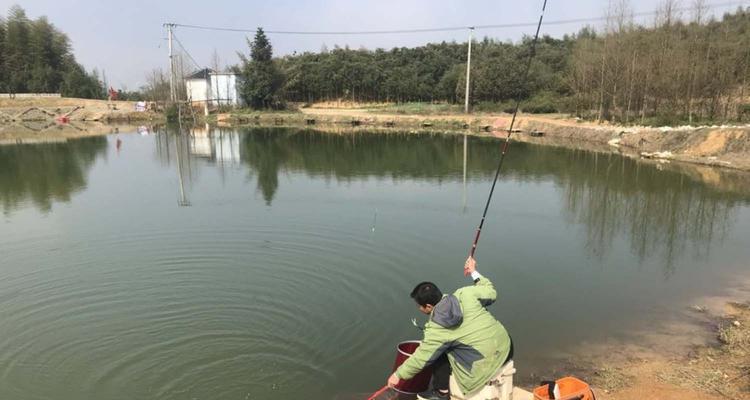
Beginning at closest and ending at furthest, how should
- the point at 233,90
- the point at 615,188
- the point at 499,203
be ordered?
the point at 499,203, the point at 615,188, the point at 233,90

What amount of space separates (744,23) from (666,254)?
3578 centimetres

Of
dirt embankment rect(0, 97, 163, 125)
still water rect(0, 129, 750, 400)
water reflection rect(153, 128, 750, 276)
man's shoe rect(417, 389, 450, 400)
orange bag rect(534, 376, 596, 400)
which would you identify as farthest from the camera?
dirt embankment rect(0, 97, 163, 125)

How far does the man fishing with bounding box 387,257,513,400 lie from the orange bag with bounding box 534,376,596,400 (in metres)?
0.55

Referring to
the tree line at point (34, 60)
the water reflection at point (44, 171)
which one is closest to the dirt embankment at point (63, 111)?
the tree line at point (34, 60)

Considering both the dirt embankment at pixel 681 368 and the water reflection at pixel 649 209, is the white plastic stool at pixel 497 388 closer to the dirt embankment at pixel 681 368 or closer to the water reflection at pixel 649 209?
the dirt embankment at pixel 681 368

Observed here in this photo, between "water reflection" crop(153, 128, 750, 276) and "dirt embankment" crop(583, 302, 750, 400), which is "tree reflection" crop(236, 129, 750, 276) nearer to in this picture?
"water reflection" crop(153, 128, 750, 276)

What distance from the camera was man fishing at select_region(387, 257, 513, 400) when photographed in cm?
359

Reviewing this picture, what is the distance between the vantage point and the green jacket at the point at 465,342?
358cm

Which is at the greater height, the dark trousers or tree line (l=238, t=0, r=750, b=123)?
tree line (l=238, t=0, r=750, b=123)

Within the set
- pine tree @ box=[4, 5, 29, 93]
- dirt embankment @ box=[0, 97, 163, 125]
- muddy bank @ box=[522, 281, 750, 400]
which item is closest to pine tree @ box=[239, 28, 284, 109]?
dirt embankment @ box=[0, 97, 163, 125]

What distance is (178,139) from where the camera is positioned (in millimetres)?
33375

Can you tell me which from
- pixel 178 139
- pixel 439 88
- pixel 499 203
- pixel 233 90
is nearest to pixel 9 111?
pixel 233 90

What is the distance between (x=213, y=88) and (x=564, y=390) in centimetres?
5671

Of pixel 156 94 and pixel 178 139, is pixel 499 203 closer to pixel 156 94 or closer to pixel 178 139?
pixel 178 139
